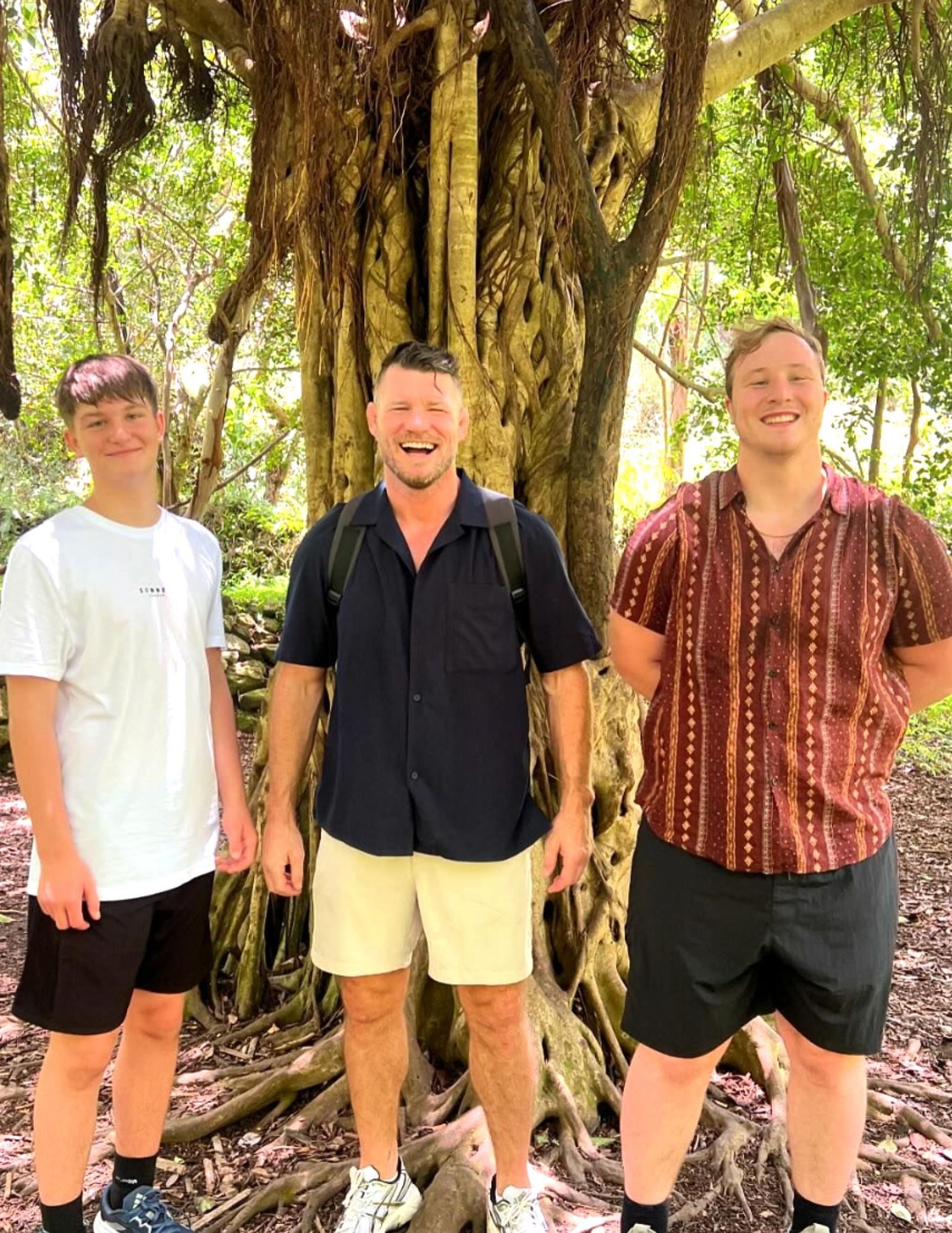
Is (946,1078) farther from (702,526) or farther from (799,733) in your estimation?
(702,526)

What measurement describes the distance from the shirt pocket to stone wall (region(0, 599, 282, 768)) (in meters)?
5.85

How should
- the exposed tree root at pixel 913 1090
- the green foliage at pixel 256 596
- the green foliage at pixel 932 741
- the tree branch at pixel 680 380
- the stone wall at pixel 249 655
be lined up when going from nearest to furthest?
the exposed tree root at pixel 913 1090 < the tree branch at pixel 680 380 < the green foliage at pixel 932 741 < the stone wall at pixel 249 655 < the green foliage at pixel 256 596

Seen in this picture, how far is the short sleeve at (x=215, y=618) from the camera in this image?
84.0 inches

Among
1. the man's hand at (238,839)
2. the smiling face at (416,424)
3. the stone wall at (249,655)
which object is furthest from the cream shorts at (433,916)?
the stone wall at (249,655)

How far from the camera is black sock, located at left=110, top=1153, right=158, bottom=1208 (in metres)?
2.12

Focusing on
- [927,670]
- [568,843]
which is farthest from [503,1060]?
[927,670]

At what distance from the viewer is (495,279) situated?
2.86 m

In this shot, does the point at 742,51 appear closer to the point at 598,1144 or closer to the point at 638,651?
the point at 638,651

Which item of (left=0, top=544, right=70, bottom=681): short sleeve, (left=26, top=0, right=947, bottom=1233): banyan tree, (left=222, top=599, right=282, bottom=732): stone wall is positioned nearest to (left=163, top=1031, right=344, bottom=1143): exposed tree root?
(left=26, top=0, right=947, bottom=1233): banyan tree

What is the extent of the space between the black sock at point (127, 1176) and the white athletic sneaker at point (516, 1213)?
74cm

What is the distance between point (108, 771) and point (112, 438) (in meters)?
0.64

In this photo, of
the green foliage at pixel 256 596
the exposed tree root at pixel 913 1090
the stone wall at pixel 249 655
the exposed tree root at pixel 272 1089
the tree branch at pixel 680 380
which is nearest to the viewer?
the exposed tree root at pixel 272 1089

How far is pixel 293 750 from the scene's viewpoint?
82.7 inches

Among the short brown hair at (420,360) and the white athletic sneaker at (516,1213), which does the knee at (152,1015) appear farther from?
the short brown hair at (420,360)
